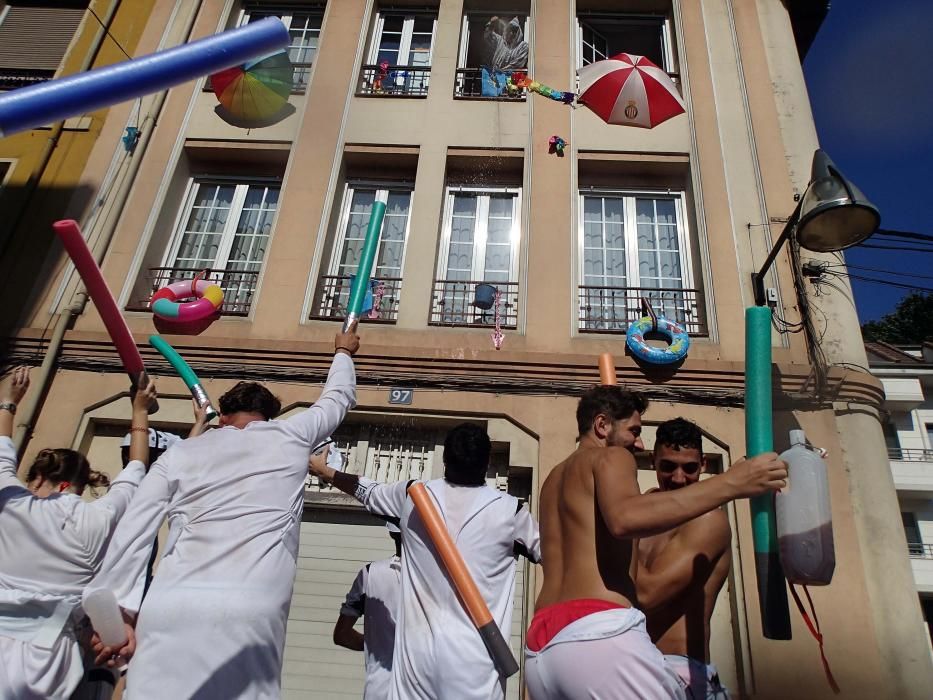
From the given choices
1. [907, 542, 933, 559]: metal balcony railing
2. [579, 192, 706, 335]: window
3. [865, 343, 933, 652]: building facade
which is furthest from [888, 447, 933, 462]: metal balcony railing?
[579, 192, 706, 335]: window

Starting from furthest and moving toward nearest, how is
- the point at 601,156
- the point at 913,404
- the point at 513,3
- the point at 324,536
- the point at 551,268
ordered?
the point at 913,404 → the point at 513,3 → the point at 601,156 → the point at 551,268 → the point at 324,536

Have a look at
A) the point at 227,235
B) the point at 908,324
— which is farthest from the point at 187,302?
the point at 908,324

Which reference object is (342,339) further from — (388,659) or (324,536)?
(324,536)

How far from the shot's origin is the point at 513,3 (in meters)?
10.1

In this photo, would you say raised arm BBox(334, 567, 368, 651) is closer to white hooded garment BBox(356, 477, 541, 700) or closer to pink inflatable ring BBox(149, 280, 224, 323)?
white hooded garment BBox(356, 477, 541, 700)

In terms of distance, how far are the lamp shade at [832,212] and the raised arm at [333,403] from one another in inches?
186

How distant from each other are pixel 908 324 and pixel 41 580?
4419cm

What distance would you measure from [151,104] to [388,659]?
8602 millimetres

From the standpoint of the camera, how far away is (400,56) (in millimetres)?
9836

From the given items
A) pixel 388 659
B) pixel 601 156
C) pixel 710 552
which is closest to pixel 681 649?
pixel 710 552

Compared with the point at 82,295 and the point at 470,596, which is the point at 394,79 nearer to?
the point at 82,295

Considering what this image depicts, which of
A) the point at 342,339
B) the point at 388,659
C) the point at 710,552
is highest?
the point at 342,339

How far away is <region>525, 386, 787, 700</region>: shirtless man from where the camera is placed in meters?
2.16

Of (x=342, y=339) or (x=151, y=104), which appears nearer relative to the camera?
(x=342, y=339)
